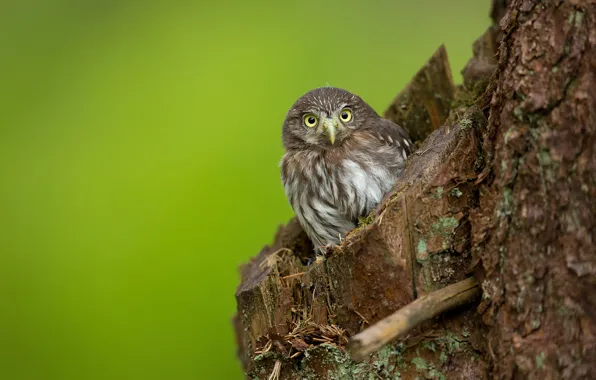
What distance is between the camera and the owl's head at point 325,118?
160 inches

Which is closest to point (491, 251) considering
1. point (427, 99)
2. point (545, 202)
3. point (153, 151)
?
point (545, 202)

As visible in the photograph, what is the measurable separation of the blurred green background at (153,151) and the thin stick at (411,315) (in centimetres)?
241

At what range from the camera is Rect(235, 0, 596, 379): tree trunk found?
6.96 feet

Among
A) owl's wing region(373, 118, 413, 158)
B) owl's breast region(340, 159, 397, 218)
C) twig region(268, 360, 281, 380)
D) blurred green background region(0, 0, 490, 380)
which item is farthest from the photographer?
blurred green background region(0, 0, 490, 380)

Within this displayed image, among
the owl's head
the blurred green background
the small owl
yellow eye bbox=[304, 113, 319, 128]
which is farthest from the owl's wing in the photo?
the blurred green background

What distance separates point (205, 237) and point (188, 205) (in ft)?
0.77

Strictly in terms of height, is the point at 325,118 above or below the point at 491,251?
above

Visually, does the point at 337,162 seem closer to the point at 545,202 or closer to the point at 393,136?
the point at 393,136

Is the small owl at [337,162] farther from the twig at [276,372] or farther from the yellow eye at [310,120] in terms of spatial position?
the twig at [276,372]

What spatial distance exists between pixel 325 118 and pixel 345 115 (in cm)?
12

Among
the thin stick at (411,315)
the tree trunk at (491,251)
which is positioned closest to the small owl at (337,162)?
the tree trunk at (491,251)

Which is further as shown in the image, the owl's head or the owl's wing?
the owl's head

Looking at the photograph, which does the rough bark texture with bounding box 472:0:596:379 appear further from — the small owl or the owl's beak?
the owl's beak

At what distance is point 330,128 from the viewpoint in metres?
4.04
